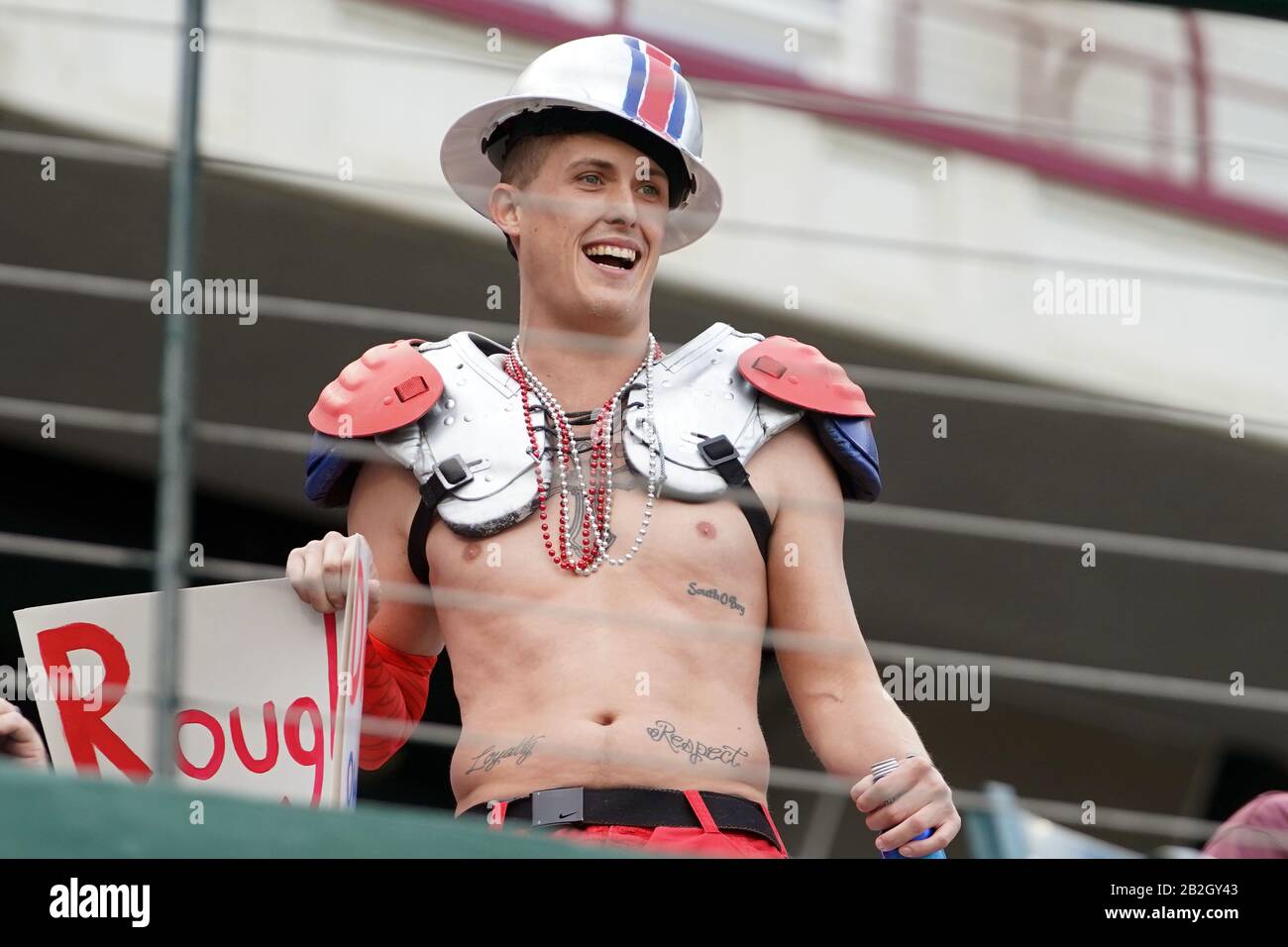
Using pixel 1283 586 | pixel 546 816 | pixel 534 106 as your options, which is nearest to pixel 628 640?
pixel 546 816

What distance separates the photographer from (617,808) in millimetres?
2799

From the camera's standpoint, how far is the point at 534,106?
10.3 feet

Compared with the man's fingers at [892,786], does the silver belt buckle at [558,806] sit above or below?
below

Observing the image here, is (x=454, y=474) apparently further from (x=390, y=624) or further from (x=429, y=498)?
(x=390, y=624)

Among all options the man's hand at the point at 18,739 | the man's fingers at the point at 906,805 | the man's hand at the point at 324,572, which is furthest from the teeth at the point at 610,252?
the man's hand at the point at 18,739

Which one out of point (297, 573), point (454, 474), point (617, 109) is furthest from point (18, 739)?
point (617, 109)

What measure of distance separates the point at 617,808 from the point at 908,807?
0.36m

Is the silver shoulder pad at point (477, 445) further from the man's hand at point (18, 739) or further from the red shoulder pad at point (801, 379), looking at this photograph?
the man's hand at point (18, 739)

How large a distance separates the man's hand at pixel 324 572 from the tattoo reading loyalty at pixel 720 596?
0.44m

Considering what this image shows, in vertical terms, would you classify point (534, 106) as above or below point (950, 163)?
below

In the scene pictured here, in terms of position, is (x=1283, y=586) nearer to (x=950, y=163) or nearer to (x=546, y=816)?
(x=950, y=163)

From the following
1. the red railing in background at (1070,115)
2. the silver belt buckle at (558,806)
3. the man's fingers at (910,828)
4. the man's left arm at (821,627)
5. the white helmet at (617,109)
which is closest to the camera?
the man's fingers at (910,828)

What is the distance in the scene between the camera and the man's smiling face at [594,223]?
3.09m
